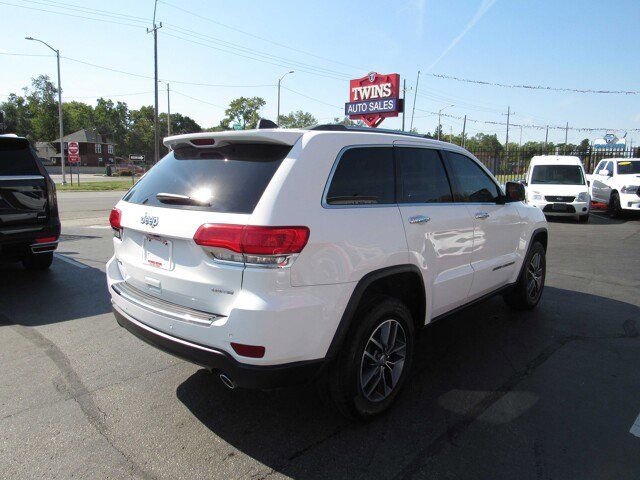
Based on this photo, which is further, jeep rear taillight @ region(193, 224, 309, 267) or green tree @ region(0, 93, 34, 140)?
green tree @ region(0, 93, 34, 140)

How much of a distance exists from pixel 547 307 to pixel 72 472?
5.08 meters

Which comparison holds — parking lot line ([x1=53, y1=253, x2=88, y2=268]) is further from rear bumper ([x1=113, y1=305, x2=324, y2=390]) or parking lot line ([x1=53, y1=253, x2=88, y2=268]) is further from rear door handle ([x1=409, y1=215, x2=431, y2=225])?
rear door handle ([x1=409, y1=215, x2=431, y2=225])

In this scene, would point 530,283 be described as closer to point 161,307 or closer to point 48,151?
point 161,307

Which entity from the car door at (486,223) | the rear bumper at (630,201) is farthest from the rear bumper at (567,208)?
the car door at (486,223)

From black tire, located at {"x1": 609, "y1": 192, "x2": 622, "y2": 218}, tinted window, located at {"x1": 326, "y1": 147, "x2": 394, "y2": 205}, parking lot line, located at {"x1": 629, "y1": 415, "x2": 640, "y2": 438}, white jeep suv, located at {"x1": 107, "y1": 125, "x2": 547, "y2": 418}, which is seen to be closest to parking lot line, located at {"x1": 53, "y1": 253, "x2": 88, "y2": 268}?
white jeep suv, located at {"x1": 107, "y1": 125, "x2": 547, "y2": 418}

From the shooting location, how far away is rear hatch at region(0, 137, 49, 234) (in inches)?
224

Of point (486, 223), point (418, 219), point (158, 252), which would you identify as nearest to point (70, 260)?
point (158, 252)

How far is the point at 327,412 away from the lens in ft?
10.2

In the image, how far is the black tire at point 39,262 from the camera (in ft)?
22.2

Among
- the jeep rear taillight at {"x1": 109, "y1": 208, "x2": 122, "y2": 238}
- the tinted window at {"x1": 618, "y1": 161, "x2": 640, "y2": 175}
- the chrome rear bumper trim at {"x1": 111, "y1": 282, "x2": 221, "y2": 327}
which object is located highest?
the tinted window at {"x1": 618, "y1": 161, "x2": 640, "y2": 175}

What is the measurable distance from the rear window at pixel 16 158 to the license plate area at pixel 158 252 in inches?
161

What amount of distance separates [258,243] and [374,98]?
2263cm

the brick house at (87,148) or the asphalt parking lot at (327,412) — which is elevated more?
the brick house at (87,148)

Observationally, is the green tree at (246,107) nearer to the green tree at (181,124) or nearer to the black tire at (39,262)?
the green tree at (181,124)
